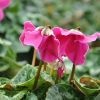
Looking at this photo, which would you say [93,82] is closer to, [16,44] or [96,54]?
[96,54]

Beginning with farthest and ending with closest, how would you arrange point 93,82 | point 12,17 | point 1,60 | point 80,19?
point 80,19 < point 12,17 < point 1,60 < point 93,82

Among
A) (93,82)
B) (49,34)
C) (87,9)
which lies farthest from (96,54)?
(87,9)

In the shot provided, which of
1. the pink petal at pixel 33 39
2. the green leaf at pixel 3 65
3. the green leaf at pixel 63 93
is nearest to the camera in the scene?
the pink petal at pixel 33 39

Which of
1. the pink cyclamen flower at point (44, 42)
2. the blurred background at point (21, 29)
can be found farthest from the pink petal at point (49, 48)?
the blurred background at point (21, 29)

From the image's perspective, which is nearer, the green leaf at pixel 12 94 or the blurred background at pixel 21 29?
the green leaf at pixel 12 94

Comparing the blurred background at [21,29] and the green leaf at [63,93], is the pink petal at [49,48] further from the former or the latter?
the blurred background at [21,29]

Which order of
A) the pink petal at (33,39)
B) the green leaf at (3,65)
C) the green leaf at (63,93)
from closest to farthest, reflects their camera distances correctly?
the pink petal at (33,39) < the green leaf at (63,93) < the green leaf at (3,65)

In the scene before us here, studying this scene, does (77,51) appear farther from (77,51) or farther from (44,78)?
(44,78)
